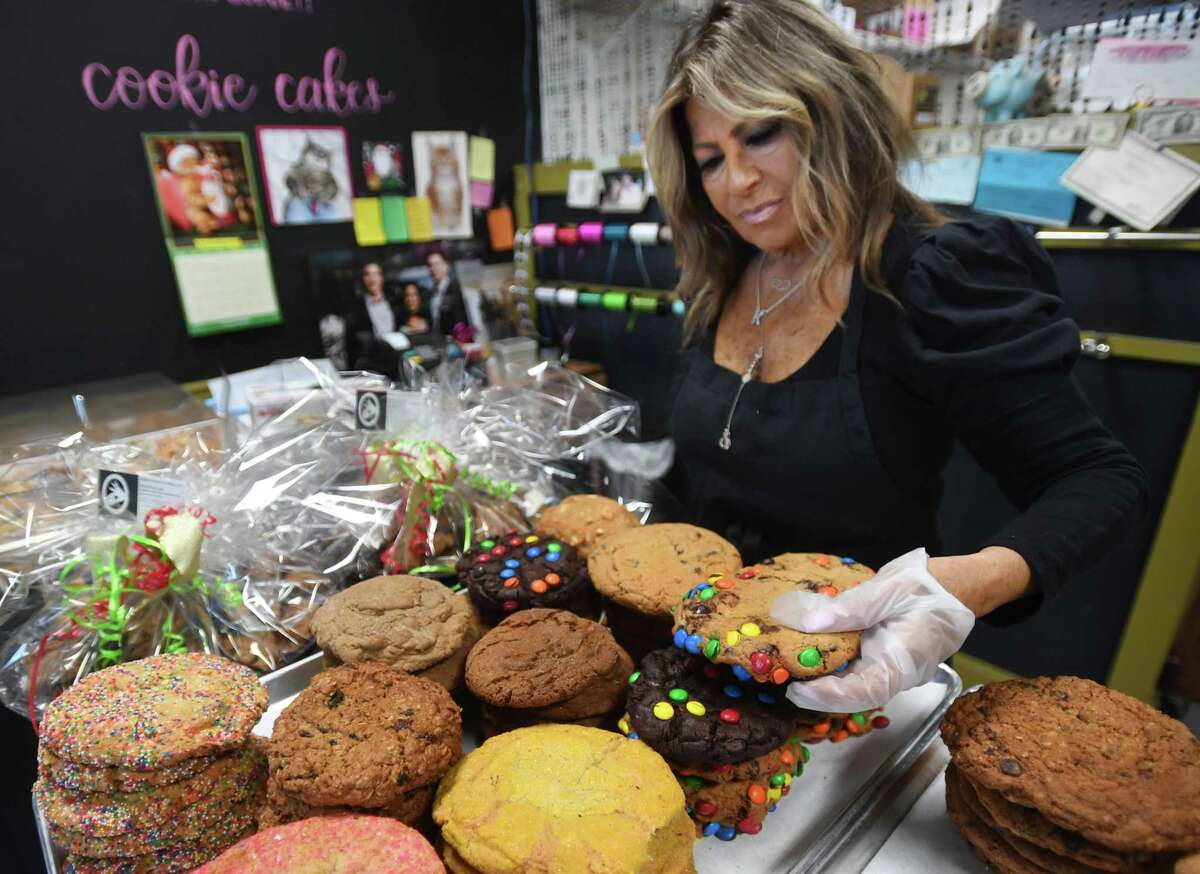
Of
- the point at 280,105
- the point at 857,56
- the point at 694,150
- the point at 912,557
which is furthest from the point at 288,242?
the point at 912,557

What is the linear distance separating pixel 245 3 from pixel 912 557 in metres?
2.94

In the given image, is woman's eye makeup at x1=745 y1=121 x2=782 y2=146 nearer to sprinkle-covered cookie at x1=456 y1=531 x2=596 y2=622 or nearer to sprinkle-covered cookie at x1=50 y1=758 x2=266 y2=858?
sprinkle-covered cookie at x1=456 y1=531 x2=596 y2=622

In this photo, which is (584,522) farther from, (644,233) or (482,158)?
(482,158)

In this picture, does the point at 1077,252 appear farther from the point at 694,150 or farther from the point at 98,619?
the point at 98,619

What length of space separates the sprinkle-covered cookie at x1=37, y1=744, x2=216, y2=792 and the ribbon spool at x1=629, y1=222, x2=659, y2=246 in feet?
8.03

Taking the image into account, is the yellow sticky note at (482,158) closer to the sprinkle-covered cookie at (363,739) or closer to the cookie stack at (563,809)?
the sprinkle-covered cookie at (363,739)

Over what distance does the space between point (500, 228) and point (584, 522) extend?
2.43m

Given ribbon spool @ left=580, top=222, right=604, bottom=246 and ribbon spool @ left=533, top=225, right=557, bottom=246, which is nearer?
ribbon spool @ left=580, top=222, right=604, bottom=246

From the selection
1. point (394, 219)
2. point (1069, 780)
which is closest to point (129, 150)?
point (394, 219)

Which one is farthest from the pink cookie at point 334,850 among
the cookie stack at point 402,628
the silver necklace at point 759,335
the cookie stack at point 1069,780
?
the silver necklace at point 759,335

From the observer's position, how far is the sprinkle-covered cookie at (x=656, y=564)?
115 centimetres

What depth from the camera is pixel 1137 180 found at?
188cm

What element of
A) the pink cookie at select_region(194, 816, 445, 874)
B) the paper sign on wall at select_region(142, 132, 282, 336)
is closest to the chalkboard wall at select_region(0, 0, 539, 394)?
the paper sign on wall at select_region(142, 132, 282, 336)

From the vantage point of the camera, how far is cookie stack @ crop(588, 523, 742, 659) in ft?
3.77
